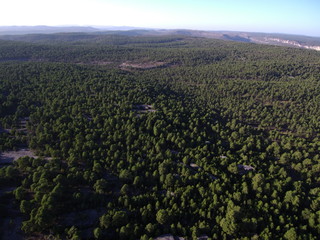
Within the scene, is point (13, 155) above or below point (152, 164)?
below

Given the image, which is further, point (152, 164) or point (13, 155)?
point (13, 155)

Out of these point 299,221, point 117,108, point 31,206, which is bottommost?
point 299,221

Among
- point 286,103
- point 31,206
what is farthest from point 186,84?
point 31,206

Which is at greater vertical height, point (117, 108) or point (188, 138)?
point (117, 108)

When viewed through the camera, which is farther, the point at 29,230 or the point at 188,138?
the point at 188,138

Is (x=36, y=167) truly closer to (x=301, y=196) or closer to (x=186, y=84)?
(x=301, y=196)

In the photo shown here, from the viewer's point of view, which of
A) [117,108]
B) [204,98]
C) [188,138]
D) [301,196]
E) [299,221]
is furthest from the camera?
[204,98]

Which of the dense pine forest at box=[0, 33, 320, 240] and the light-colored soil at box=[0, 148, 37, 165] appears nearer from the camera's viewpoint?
the dense pine forest at box=[0, 33, 320, 240]

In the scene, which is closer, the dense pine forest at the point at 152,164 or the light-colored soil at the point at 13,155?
the dense pine forest at the point at 152,164
